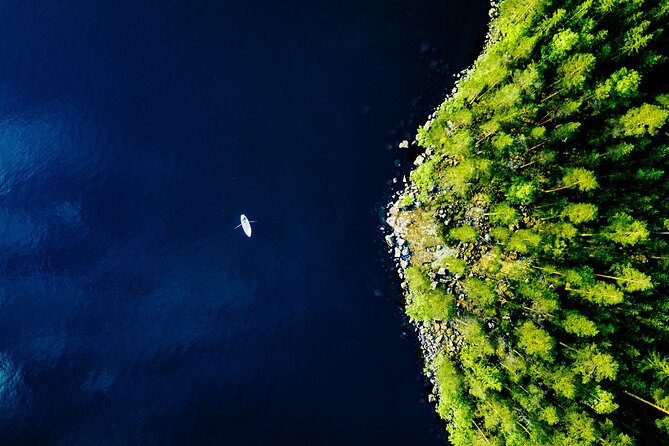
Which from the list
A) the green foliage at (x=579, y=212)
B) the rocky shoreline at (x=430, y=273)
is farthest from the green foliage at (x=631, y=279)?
the rocky shoreline at (x=430, y=273)

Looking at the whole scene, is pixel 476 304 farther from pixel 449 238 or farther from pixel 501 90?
pixel 501 90

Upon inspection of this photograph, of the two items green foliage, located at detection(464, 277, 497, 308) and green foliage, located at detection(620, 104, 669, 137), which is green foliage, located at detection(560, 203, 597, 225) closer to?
green foliage, located at detection(620, 104, 669, 137)

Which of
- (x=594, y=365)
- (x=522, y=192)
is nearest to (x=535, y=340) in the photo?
(x=594, y=365)

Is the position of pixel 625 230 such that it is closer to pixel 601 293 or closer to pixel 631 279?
pixel 631 279

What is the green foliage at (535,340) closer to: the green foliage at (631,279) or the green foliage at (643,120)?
the green foliage at (631,279)

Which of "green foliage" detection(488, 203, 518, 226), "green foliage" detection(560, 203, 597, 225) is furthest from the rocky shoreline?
"green foliage" detection(560, 203, 597, 225)

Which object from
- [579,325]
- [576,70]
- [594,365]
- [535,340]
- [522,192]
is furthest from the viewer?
[522,192]

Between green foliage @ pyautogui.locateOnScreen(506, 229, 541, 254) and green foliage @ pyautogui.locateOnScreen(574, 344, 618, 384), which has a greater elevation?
green foliage @ pyautogui.locateOnScreen(506, 229, 541, 254)
